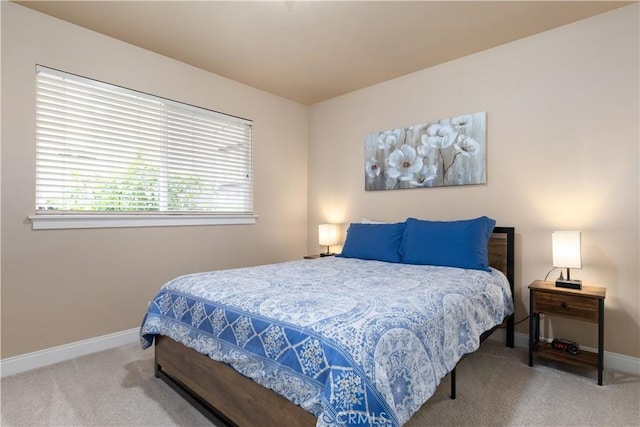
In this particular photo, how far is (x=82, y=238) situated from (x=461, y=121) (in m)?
3.43

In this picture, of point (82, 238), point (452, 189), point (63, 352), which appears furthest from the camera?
point (452, 189)

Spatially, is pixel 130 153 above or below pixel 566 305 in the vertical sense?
above

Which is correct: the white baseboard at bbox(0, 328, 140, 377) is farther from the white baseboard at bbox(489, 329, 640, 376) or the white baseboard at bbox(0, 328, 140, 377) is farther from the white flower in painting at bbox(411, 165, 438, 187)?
the white baseboard at bbox(489, 329, 640, 376)

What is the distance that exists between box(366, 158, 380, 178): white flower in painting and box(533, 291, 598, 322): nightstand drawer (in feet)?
6.39

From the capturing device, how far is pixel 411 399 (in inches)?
52.1

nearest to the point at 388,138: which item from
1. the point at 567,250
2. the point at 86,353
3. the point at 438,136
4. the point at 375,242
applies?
the point at 438,136

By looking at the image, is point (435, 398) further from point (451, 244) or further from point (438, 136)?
point (438, 136)

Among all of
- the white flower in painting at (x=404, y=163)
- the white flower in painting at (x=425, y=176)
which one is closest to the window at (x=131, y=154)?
the white flower in painting at (x=404, y=163)

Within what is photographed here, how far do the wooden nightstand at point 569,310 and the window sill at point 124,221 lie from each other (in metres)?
2.87

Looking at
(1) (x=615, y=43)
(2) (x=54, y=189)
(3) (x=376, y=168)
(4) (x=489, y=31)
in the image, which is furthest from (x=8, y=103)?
(1) (x=615, y=43)

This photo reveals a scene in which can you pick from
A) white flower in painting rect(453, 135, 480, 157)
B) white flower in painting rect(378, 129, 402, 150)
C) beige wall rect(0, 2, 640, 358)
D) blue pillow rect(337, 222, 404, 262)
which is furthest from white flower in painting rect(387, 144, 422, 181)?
blue pillow rect(337, 222, 404, 262)

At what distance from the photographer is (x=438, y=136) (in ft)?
10.8

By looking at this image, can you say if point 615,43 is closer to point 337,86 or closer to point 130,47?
point 337,86

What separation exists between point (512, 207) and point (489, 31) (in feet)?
4.82
